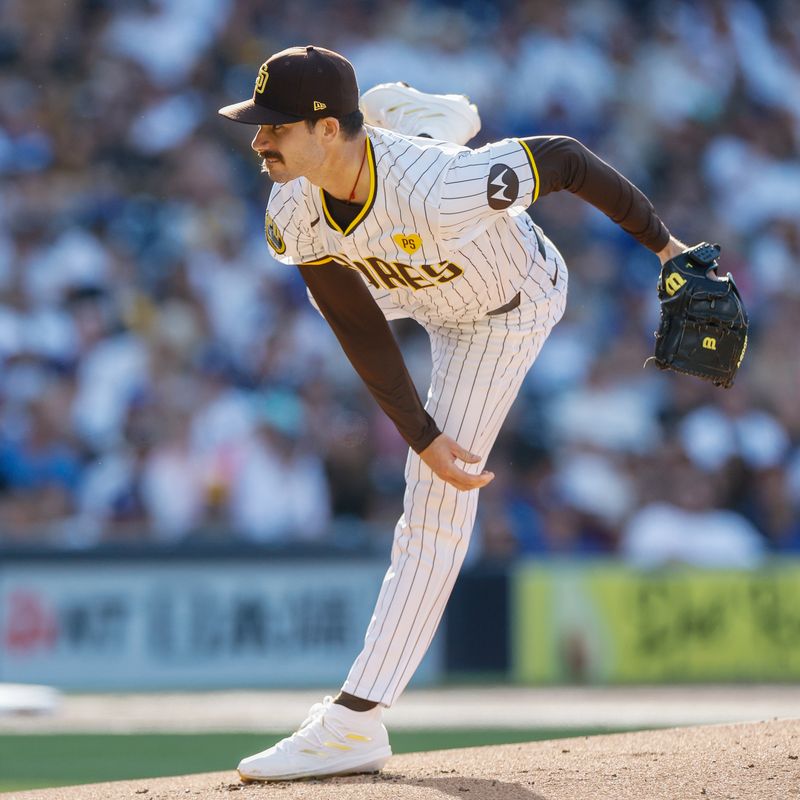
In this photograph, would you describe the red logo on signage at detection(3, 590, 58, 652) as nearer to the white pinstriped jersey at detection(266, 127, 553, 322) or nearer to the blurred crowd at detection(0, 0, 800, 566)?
the blurred crowd at detection(0, 0, 800, 566)

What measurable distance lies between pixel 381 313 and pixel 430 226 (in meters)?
0.35

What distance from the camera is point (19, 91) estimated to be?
33.7 feet

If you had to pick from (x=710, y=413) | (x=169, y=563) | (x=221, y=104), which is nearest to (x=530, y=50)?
(x=221, y=104)

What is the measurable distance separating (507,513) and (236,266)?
8.07 ft

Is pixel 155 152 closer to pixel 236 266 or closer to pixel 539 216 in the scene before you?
pixel 236 266

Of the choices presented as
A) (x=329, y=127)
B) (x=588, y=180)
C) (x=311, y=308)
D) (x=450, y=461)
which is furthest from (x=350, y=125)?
(x=311, y=308)

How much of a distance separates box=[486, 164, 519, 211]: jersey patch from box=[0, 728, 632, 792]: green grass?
2824 mm

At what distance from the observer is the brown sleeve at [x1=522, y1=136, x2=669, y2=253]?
3449 mm

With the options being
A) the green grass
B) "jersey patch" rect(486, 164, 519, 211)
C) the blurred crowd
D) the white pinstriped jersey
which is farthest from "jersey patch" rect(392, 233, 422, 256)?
the blurred crowd

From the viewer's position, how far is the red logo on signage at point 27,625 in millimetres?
8078

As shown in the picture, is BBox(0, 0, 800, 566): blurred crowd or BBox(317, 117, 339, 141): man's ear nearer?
BBox(317, 117, 339, 141): man's ear

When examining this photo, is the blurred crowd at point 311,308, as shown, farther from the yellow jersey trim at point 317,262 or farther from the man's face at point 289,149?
the man's face at point 289,149

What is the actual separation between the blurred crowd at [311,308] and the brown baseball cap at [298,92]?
5079 millimetres

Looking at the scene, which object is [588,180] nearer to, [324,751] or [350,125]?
[350,125]
